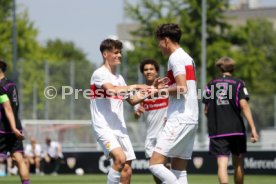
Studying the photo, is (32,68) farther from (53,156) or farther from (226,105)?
(226,105)

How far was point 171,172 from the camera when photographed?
12.1 metres

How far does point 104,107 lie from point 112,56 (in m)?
0.75

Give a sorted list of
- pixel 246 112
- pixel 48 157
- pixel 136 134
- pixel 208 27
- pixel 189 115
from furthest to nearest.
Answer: pixel 208 27
pixel 136 134
pixel 48 157
pixel 246 112
pixel 189 115

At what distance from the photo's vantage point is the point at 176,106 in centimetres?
1206

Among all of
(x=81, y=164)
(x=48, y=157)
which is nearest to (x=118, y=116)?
(x=81, y=164)

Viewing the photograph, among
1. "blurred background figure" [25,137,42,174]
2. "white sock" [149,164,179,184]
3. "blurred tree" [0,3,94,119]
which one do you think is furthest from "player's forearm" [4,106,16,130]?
"blurred tree" [0,3,94,119]

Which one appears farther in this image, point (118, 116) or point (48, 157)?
point (48, 157)

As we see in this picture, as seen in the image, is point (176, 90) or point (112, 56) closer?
point (176, 90)

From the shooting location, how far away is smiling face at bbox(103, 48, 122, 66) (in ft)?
43.4

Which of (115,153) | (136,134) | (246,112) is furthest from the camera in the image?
(136,134)

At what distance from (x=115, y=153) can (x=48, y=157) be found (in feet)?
68.9

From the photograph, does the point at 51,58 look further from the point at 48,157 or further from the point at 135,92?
the point at 135,92

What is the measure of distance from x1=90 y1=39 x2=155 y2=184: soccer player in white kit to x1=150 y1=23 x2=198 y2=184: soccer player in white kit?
3.29 feet

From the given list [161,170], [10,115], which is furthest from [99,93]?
[10,115]
